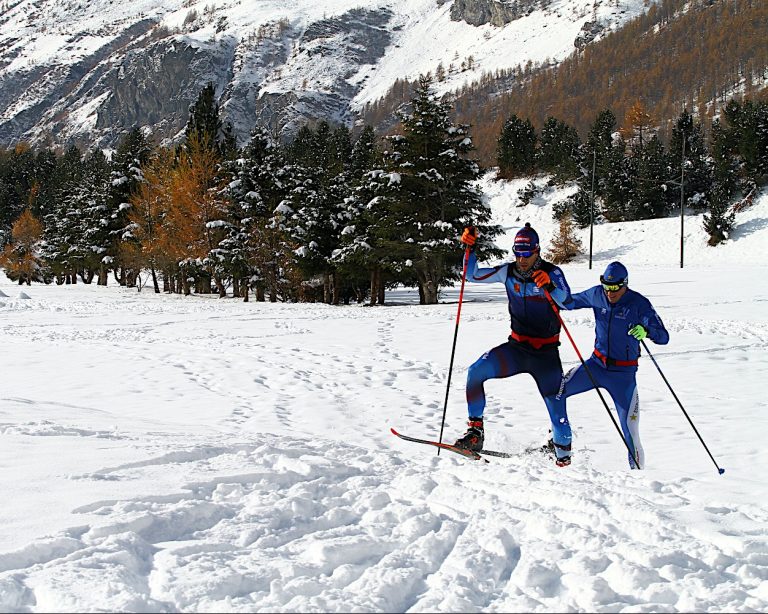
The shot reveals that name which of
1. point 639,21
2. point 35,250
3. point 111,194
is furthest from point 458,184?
point 639,21

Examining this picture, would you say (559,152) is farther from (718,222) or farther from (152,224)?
→ (152,224)

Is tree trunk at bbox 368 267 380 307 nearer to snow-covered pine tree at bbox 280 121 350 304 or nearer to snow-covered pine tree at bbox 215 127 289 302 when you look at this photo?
snow-covered pine tree at bbox 280 121 350 304

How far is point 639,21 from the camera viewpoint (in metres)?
157

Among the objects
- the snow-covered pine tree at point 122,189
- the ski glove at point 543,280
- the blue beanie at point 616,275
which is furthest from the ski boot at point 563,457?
the snow-covered pine tree at point 122,189

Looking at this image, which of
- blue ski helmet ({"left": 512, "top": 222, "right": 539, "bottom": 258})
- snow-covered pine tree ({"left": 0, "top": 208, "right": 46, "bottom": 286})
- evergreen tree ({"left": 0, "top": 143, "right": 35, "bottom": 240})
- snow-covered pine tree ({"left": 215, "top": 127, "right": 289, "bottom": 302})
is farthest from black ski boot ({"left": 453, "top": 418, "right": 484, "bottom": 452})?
evergreen tree ({"left": 0, "top": 143, "right": 35, "bottom": 240})

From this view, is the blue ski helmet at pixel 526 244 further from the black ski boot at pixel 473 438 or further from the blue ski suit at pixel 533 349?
the black ski boot at pixel 473 438

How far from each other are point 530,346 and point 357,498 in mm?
2572

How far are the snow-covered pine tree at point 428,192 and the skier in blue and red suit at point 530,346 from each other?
18670 millimetres

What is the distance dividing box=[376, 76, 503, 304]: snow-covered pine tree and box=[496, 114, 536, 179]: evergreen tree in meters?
46.8

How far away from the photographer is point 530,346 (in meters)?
6.15

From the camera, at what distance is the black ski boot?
6.14 meters

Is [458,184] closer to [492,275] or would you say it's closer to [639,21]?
[492,275]

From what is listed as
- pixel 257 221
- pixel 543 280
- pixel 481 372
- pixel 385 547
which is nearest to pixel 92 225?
pixel 257 221

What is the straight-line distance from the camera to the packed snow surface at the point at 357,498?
304 centimetres
